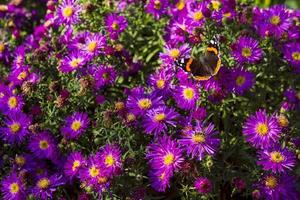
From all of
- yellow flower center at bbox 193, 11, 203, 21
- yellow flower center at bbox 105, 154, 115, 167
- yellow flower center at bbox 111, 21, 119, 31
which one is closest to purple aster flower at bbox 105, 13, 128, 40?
yellow flower center at bbox 111, 21, 119, 31

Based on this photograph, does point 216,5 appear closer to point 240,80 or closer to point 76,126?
point 240,80

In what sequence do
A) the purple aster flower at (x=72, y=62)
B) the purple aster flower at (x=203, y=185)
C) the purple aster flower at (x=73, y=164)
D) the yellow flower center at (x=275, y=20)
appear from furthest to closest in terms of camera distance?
the yellow flower center at (x=275, y=20) < the purple aster flower at (x=72, y=62) < the purple aster flower at (x=73, y=164) < the purple aster flower at (x=203, y=185)

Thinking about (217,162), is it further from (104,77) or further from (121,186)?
(104,77)

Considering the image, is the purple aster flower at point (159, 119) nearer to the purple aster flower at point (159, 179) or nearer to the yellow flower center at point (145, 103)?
the yellow flower center at point (145, 103)

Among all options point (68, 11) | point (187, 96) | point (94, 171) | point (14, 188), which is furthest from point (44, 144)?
point (68, 11)

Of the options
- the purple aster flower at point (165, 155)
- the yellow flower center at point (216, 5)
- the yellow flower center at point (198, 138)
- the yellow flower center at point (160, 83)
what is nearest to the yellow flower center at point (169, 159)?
the purple aster flower at point (165, 155)

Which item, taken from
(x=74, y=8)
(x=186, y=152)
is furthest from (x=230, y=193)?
(x=74, y=8)

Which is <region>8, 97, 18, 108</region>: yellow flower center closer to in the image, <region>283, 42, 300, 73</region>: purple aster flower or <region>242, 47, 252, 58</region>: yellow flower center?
<region>242, 47, 252, 58</region>: yellow flower center

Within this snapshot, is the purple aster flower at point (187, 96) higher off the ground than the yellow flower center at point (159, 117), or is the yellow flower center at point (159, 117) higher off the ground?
the purple aster flower at point (187, 96)
